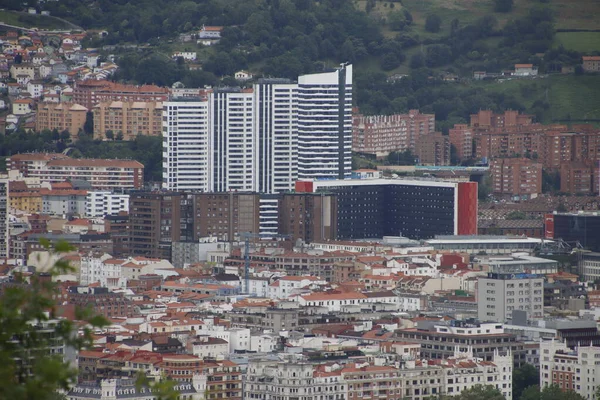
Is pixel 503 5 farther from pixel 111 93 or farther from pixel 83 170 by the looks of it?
pixel 83 170

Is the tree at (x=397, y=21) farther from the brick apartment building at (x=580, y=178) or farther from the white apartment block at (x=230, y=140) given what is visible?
the white apartment block at (x=230, y=140)

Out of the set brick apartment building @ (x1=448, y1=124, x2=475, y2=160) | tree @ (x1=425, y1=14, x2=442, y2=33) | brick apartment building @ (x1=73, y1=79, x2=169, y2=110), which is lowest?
brick apartment building @ (x1=448, y1=124, x2=475, y2=160)

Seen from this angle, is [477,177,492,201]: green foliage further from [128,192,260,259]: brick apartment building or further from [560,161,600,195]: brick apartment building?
[128,192,260,259]: brick apartment building

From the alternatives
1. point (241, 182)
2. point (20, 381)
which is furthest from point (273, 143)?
point (20, 381)

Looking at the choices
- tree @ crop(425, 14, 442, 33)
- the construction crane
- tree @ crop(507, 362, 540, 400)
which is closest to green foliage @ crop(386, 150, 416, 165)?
tree @ crop(425, 14, 442, 33)

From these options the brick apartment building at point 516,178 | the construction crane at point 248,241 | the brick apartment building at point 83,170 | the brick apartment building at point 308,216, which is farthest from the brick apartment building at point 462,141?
the construction crane at point 248,241

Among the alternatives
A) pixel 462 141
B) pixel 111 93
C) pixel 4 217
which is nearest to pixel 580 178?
pixel 462 141

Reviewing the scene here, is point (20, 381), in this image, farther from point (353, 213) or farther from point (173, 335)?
point (353, 213)
